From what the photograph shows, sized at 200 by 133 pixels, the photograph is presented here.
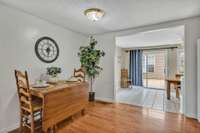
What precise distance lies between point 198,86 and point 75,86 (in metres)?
2.62

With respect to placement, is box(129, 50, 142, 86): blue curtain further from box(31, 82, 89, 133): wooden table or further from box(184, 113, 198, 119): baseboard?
box(31, 82, 89, 133): wooden table

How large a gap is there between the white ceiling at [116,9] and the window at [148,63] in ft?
12.6

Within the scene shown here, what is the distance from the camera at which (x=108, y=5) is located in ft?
7.24

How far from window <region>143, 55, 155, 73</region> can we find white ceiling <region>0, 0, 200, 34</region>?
3847mm

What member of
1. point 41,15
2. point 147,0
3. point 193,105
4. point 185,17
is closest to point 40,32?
point 41,15

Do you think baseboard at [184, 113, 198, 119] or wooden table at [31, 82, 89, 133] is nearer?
wooden table at [31, 82, 89, 133]

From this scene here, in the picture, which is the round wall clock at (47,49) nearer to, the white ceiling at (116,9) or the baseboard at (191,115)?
the white ceiling at (116,9)

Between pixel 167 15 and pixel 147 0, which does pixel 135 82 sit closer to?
pixel 167 15

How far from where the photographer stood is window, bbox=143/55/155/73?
6573 millimetres

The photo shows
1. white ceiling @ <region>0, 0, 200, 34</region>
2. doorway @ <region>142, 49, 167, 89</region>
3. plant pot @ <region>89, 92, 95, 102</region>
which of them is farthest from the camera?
doorway @ <region>142, 49, 167, 89</region>

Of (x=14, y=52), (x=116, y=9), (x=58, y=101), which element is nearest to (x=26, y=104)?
(x=58, y=101)

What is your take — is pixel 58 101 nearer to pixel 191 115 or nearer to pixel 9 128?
pixel 9 128

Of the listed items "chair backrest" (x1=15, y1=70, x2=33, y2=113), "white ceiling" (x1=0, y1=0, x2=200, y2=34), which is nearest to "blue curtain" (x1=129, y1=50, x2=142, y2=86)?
"white ceiling" (x1=0, y1=0, x2=200, y2=34)

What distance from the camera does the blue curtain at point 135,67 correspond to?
6.64 m
